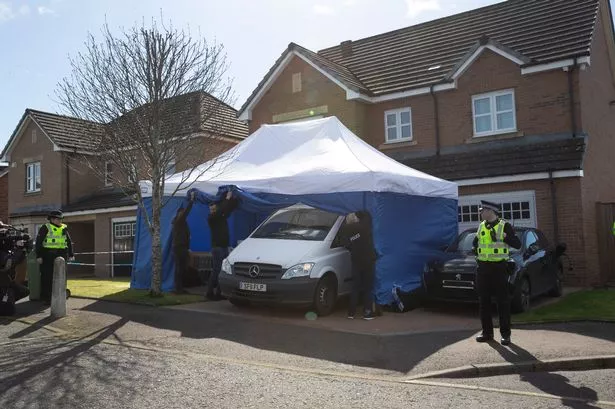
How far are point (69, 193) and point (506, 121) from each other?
18083 millimetres

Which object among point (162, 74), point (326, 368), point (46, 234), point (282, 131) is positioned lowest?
point (326, 368)

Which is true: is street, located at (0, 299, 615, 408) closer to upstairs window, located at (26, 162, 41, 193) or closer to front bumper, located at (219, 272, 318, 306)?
front bumper, located at (219, 272, 318, 306)

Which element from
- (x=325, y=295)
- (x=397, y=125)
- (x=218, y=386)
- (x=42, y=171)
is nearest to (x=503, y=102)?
(x=397, y=125)

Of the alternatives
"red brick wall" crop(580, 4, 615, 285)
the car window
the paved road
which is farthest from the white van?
"red brick wall" crop(580, 4, 615, 285)

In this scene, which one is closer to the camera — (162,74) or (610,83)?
(162,74)

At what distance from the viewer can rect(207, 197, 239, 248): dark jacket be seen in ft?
36.3

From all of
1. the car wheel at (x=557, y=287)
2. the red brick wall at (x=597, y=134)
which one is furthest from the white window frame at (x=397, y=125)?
A: the car wheel at (x=557, y=287)

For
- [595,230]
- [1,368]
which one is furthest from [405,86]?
[1,368]

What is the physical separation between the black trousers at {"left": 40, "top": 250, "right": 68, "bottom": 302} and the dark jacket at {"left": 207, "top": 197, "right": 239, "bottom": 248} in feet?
9.56

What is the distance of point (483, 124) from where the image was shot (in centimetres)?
1648

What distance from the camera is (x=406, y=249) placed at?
35.6ft

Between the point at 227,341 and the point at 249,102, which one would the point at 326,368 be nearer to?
the point at 227,341

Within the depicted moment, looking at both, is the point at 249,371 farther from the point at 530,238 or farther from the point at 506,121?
the point at 506,121

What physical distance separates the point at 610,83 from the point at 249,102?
39.0 ft
